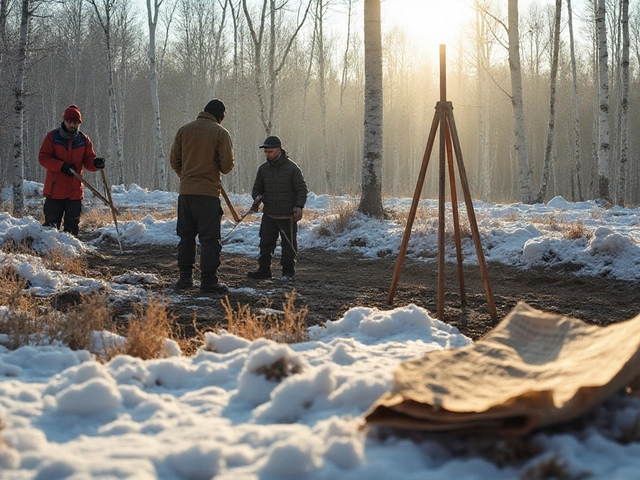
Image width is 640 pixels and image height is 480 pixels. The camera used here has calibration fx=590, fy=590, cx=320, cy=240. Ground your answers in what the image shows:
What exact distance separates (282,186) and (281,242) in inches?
30.0

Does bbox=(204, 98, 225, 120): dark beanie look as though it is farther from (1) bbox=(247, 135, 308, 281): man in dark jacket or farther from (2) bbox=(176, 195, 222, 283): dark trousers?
(1) bbox=(247, 135, 308, 281): man in dark jacket

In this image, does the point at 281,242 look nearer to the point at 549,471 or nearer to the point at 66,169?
the point at 66,169

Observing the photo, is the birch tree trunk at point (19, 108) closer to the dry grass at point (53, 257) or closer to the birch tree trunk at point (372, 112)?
the dry grass at point (53, 257)

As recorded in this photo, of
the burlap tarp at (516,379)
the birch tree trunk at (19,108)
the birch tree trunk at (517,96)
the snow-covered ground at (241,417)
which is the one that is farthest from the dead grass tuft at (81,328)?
the birch tree trunk at (517,96)

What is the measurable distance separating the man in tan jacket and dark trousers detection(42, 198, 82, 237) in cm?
273

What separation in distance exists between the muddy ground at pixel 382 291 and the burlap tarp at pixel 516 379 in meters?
1.71

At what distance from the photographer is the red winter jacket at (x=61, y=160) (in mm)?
8141

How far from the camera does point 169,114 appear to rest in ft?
156

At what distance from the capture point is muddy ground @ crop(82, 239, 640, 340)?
212 inches

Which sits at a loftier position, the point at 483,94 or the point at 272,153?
the point at 483,94

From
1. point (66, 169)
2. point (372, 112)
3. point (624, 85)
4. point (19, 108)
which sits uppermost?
point (624, 85)

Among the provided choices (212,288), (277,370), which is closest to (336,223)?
(212,288)

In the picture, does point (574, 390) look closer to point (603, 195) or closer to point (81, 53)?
point (603, 195)

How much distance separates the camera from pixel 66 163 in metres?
8.16
